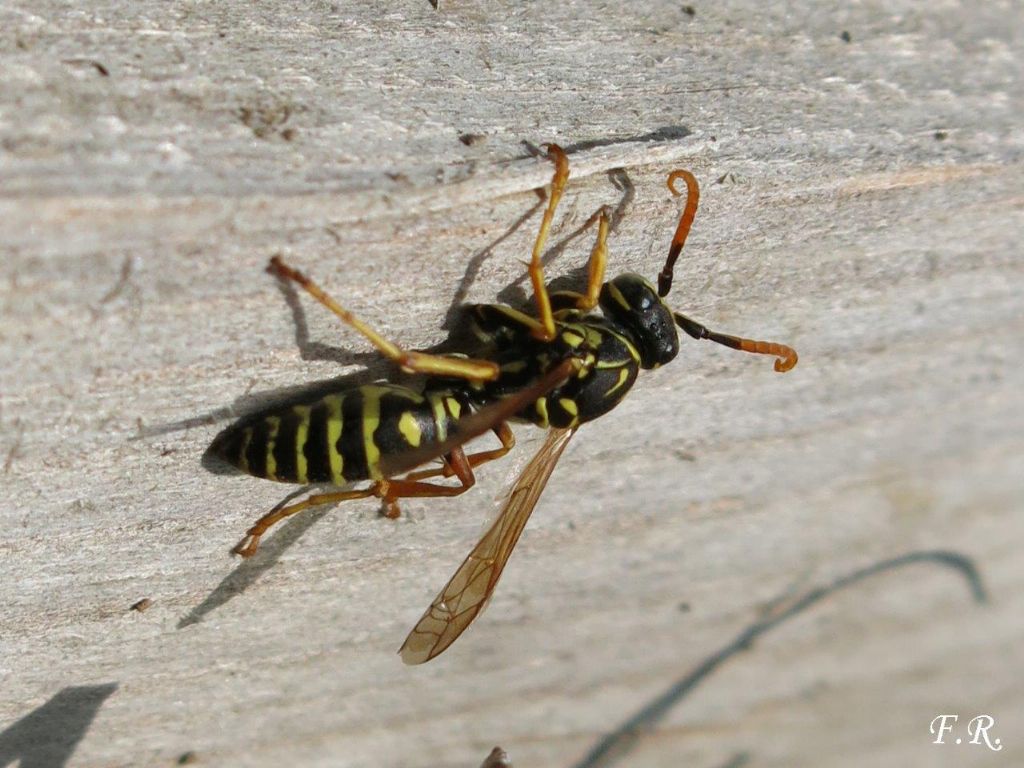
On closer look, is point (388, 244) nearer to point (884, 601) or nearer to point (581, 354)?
point (581, 354)

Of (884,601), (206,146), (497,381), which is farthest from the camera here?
(884,601)

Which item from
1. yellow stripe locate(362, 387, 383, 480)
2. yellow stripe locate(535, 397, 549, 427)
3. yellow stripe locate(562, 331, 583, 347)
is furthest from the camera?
yellow stripe locate(562, 331, 583, 347)

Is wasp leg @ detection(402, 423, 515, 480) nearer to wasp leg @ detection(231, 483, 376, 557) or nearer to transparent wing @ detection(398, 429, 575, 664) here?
transparent wing @ detection(398, 429, 575, 664)

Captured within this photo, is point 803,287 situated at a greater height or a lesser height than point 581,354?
greater

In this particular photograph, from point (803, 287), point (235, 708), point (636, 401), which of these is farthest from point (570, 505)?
point (235, 708)

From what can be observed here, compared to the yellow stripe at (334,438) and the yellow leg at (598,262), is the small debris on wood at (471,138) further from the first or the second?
the yellow stripe at (334,438)
